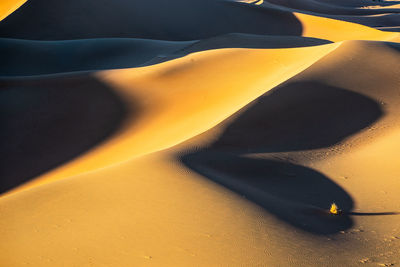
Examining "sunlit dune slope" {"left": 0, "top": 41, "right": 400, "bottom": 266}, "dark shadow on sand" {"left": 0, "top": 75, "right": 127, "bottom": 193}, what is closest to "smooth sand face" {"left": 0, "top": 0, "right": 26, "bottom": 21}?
"dark shadow on sand" {"left": 0, "top": 75, "right": 127, "bottom": 193}

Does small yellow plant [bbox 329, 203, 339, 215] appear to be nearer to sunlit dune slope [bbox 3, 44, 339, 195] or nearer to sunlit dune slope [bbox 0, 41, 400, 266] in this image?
sunlit dune slope [bbox 0, 41, 400, 266]

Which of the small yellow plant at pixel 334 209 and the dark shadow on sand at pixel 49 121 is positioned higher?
the small yellow plant at pixel 334 209

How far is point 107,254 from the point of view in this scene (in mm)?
3662

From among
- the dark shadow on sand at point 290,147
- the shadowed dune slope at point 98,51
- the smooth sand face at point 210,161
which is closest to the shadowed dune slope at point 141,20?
the shadowed dune slope at point 98,51

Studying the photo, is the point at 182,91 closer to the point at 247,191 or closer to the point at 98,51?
the point at 247,191

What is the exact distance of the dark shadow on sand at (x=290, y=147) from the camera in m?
4.61

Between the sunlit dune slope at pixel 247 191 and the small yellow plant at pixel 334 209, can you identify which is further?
the small yellow plant at pixel 334 209

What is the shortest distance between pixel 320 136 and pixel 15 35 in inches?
642

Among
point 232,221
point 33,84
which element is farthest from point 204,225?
point 33,84

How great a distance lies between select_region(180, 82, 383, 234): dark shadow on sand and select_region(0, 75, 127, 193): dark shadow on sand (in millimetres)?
2929

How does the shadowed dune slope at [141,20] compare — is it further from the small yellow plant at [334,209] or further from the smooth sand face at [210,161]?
the small yellow plant at [334,209]

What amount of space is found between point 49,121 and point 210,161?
506 centimetres

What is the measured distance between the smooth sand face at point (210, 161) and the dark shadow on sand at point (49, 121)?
0.12ft

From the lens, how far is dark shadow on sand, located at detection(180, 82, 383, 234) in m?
4.61
